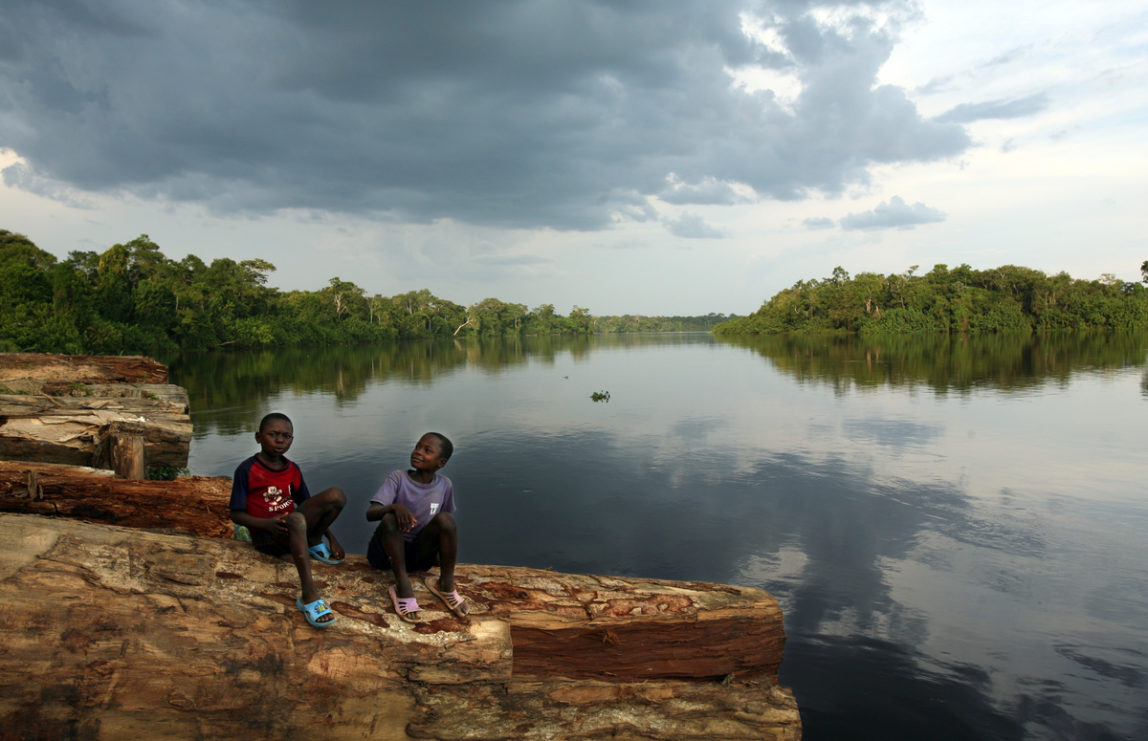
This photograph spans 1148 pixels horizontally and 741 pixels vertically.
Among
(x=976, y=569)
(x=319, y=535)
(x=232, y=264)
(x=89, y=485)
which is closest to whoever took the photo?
(x=319, y=535)

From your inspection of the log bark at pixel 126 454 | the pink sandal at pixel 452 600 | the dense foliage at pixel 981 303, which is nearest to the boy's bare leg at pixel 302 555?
the pink sandal at pixel 452 600

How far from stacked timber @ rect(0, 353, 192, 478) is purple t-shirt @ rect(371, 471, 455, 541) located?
6.04 metres

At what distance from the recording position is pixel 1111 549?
31.8 feet

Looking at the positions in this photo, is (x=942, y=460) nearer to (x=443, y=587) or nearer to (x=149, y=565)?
(x=443, y=587)

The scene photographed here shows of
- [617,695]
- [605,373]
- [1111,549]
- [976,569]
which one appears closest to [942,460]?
[1111,549]

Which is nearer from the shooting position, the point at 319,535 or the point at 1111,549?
the point at 319,535

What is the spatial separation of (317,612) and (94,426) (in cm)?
670

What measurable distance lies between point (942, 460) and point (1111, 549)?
18.9 feet

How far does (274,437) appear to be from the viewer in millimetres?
4570

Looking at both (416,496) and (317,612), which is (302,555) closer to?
(317,612)

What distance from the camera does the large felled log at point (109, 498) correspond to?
5.59m

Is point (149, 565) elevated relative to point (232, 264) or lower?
lower

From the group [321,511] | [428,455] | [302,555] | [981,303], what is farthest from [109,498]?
[981,303]

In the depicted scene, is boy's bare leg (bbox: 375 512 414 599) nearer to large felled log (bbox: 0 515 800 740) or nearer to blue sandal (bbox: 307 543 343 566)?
large felled log (bbox: 0 515 800 740)
